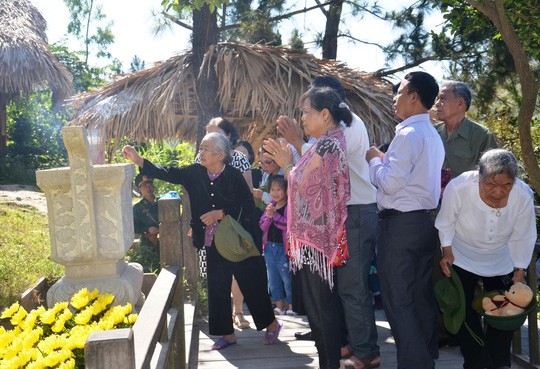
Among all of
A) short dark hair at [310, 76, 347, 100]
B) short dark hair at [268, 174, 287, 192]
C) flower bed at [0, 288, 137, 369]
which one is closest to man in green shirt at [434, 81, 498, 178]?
short dark hair at [310, 76, 347, 100]

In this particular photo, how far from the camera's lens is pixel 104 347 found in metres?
1.84

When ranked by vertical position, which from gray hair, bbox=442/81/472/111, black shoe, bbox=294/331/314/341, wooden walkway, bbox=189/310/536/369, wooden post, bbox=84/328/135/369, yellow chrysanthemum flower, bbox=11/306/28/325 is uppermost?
gray hair, bbox=442/81/472/111

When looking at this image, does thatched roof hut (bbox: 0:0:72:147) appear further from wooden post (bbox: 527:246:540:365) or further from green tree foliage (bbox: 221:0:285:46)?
wooden post (bbox: 527:246:540:365)

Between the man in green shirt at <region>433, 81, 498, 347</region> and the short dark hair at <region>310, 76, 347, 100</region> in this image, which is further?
the man in green shirt at <region>433, 81, 498, 347</region>

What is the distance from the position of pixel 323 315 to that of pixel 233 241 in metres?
1.08

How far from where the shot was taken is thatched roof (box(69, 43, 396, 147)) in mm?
7527

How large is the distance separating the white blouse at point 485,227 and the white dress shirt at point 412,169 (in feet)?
0.63

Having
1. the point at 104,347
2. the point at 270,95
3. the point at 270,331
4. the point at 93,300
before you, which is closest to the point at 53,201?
the point at 93,300

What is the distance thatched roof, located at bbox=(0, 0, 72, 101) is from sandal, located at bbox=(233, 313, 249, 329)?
37.0 feet

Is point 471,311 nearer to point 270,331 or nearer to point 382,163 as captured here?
point 382,163

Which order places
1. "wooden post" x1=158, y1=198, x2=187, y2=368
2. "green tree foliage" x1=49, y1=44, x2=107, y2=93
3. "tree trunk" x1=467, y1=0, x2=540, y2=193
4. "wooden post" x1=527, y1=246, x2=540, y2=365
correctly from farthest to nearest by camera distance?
"green tree foliage" x1=49, y1=44, x2=107, y2=93 < "tree trunk" x1=467, y1=0, x2=540, y2=193 < "wooden post" x1=527, y1=246, x2=540, y2=365 < "wooden post" x1=158, y1=198, x2=187, y2=368

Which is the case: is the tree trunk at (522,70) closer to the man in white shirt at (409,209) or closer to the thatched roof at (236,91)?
the man in white shirt at (409,209)

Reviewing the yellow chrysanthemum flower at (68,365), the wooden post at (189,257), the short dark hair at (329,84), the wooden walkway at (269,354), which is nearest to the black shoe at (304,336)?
the wooden walkway at (269,354)

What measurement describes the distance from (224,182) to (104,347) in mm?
3017
